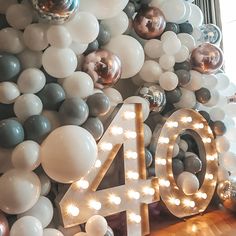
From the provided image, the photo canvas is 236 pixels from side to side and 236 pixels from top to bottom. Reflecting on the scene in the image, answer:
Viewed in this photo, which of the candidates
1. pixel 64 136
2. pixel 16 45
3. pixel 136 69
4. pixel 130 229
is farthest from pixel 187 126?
pixel 16 45

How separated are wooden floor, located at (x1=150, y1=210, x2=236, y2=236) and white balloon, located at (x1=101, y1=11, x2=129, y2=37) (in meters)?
0.78

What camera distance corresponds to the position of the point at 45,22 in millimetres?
993

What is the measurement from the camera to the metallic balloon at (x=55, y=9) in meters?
0.92

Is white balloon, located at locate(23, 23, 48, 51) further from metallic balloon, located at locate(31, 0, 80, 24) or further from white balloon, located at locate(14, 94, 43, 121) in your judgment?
white balloon, located at locate(14, 94, 43, 121)

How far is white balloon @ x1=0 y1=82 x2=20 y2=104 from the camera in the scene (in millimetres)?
924

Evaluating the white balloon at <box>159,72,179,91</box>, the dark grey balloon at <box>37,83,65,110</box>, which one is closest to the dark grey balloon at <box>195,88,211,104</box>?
the white balloon at <box>159,72,179,91</box>

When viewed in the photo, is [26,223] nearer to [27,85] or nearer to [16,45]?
[27,85]

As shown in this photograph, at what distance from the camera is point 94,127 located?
1041mm

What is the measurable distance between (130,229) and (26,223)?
410 millimetres

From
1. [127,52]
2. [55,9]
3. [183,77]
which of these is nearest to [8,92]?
[55,9]

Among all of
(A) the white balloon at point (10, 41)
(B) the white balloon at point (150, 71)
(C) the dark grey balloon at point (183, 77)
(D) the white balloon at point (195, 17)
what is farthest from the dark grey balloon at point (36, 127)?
(D) the white balloon at point (195, 17)

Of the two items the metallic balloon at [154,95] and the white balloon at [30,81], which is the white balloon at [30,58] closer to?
the white balloon at [30,81]

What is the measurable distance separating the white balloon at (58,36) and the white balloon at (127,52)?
0.84ft

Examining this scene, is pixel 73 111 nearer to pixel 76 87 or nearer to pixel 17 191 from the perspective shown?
pixel 76 87
